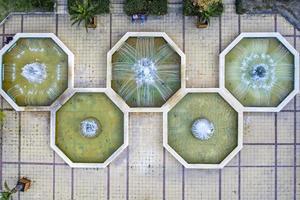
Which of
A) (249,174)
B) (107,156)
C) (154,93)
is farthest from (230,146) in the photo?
(107,156)

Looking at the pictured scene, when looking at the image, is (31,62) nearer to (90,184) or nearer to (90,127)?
(90,127)

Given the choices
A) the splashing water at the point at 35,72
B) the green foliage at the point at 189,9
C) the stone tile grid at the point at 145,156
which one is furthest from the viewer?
the splashing water at the point at 35,72

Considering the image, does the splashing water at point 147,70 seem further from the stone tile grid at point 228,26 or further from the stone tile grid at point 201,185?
the stone tile grid at point 201,185

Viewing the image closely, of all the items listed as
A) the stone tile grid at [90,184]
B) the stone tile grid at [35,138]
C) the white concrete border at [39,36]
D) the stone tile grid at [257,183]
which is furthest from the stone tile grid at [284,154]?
the stone tile grid at [35,138]

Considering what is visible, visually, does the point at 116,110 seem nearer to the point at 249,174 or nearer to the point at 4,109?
the point at 4,109

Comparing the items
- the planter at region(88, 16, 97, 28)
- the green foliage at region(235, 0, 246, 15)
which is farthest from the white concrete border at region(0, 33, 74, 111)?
the green foliage at region(235, 0, 246, 15)

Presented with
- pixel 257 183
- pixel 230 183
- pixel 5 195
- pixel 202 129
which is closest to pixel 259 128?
pixel 257 183
